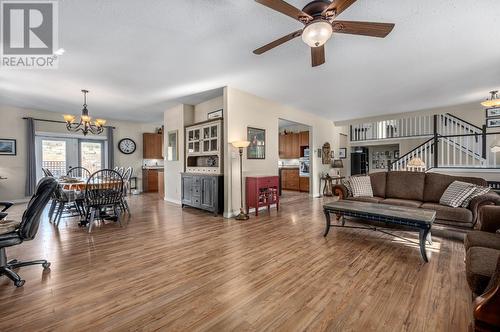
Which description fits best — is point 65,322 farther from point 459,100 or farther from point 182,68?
point 459,100

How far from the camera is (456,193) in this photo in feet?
11.1

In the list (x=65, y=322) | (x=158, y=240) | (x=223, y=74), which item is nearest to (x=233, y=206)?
(x=158, y=240)

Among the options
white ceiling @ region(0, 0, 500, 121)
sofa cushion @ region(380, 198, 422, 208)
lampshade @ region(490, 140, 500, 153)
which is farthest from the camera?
lampshade @ region(490, 140, 500, 153)

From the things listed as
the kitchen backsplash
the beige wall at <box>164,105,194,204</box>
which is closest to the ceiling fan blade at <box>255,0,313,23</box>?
the beige wall at <box>164,105,194,204</box>

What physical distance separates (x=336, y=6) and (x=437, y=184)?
3.66m

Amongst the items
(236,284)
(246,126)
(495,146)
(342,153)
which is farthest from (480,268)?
(342,153)

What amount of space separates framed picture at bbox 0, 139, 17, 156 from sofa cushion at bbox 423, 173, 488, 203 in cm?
959

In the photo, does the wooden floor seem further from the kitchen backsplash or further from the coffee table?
the kitchen backsplash

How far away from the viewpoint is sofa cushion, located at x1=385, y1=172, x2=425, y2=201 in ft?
13.2

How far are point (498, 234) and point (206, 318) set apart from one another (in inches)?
101

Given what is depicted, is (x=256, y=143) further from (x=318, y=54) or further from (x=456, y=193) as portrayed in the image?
(x=456, y=193)

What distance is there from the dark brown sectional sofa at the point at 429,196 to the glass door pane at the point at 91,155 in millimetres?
7600

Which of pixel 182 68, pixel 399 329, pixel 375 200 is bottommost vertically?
pixel 399 329

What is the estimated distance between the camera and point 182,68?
359 cm
